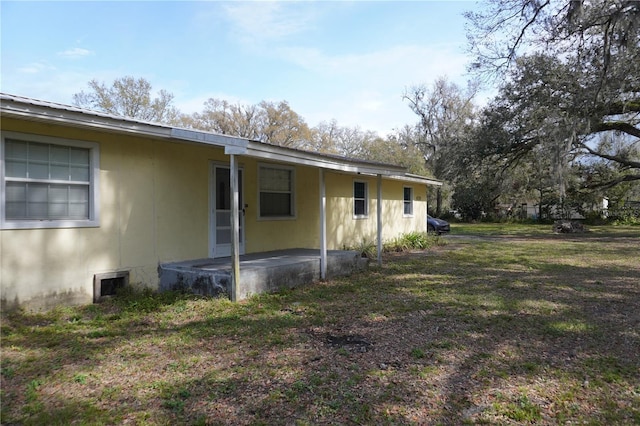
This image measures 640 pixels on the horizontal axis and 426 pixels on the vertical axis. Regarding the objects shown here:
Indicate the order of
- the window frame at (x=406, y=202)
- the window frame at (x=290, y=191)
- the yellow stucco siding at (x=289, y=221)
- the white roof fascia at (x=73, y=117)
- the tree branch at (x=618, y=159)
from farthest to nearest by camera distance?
the tree branch at (x=618, y=159), the window frame at (x=406, y=202), the window frame at (x=290, y=191), the yellow stucco siding at (x=289, y=221), the white roof fascia at (x=73, y=117)

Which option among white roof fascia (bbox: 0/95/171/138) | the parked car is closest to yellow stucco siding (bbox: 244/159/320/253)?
white roof fascia (bbox: 0/95/171/138)

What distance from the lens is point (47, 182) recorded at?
5.39 meters

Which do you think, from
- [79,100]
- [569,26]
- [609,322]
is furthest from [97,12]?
[79,100]

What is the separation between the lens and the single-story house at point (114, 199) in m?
5.06

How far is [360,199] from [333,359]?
843 centimetres

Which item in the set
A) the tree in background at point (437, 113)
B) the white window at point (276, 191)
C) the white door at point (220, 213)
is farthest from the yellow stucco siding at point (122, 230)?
the tree in background at point (437, 113)

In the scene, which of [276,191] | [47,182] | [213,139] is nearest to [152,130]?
[213,139]

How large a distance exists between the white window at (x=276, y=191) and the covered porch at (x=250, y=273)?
111 cm

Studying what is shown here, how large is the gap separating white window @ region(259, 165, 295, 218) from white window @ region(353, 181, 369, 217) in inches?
113

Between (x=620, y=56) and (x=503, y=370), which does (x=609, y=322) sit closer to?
(x=503, y=370)

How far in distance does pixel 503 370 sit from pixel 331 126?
40.8m

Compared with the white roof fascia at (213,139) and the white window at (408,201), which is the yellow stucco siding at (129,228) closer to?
the white roof fascia at (213,139)

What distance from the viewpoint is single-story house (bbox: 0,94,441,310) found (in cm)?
506

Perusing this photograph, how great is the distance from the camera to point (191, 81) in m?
27.7
